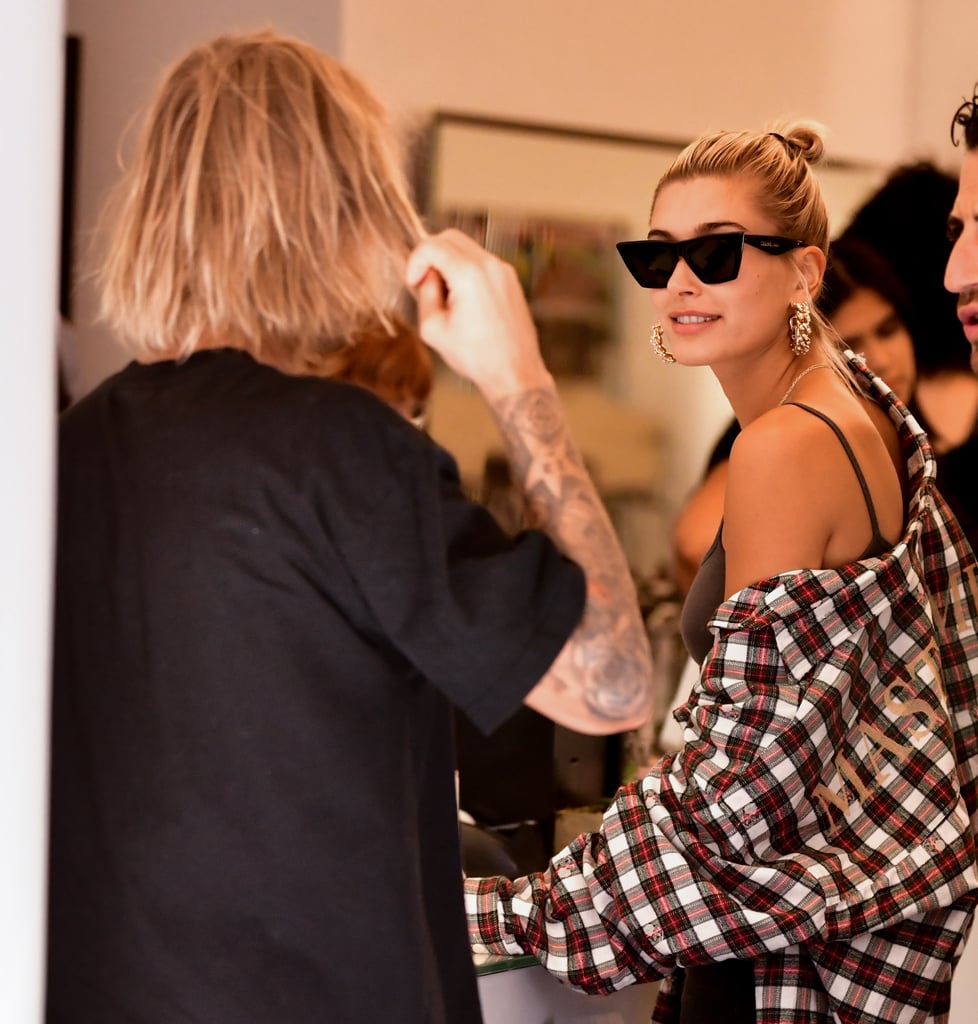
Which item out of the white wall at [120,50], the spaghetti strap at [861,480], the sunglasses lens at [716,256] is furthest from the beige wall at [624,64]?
the spaghetti strap at [861,480]

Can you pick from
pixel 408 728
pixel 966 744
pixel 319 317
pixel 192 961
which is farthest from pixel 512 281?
pixel 966 744

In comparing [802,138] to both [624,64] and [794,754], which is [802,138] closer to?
[624,64]

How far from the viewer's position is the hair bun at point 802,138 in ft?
4.59

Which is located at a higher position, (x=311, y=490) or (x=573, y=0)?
(x=573, y=0)

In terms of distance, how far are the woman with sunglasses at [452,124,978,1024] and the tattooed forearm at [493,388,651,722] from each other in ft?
1.33

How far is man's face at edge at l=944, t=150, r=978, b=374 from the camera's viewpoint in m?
1.47

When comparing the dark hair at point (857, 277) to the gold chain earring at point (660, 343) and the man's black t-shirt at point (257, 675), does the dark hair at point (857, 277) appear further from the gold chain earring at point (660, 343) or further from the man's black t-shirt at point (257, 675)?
the man's black t-shirt at point (257, 675)

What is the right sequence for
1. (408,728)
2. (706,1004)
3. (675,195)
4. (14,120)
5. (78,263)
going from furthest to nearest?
1. (78,263)
2. (675,195)
3. (706,1004)
4. (408,728)
5. (14,120)

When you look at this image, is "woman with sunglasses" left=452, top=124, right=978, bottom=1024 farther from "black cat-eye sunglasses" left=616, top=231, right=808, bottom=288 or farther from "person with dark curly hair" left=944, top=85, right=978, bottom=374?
"person with dark curly hair" left=944, top=85, right=978, bottom=374

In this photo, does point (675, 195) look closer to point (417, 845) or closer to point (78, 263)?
point (78, 263)

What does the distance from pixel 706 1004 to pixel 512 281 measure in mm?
816

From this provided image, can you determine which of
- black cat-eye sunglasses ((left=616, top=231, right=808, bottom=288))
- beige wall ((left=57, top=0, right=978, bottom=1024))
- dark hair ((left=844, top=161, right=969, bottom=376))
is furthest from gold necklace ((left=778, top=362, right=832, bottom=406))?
dark hair ((left=844, top=161, right=969, bottom=376))

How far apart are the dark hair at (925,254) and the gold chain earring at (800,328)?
468mm

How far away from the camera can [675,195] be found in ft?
4.56
